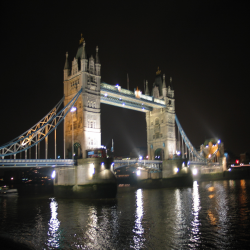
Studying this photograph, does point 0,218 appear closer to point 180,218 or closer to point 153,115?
point 180,218

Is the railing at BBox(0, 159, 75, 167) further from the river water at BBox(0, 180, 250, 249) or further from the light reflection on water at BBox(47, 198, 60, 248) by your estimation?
the light reflection on water at BBox(47, 198, 60, 248)

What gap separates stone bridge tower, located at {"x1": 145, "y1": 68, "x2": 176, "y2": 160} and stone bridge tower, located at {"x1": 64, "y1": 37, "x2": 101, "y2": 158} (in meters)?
20.5

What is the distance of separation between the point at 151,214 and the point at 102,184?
11.6 metres

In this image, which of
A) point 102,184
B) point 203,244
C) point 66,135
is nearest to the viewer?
point 203,244

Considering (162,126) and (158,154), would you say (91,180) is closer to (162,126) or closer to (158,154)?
(162,126)

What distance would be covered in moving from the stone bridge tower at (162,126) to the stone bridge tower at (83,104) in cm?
2053

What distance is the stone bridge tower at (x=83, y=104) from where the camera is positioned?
1484 inches

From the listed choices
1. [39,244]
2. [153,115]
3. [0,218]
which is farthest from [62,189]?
[153,115]

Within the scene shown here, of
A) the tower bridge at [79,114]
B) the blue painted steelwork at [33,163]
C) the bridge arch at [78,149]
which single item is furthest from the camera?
the bridge arch at [78,149]

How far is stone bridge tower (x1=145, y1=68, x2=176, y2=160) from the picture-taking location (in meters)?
56.4

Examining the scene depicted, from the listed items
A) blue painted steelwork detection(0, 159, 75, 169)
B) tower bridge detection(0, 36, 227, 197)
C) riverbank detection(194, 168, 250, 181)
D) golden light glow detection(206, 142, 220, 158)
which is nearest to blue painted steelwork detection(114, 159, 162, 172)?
Result: tower bridge detection(0, 36, 227, 197)

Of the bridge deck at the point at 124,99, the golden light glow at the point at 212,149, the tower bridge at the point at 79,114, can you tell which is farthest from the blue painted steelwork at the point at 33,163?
the golden light glow at the point at 212,149

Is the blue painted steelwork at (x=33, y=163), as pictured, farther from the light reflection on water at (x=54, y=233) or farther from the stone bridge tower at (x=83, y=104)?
the light reflection on water at (x=54, y=233)

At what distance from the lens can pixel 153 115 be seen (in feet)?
193
